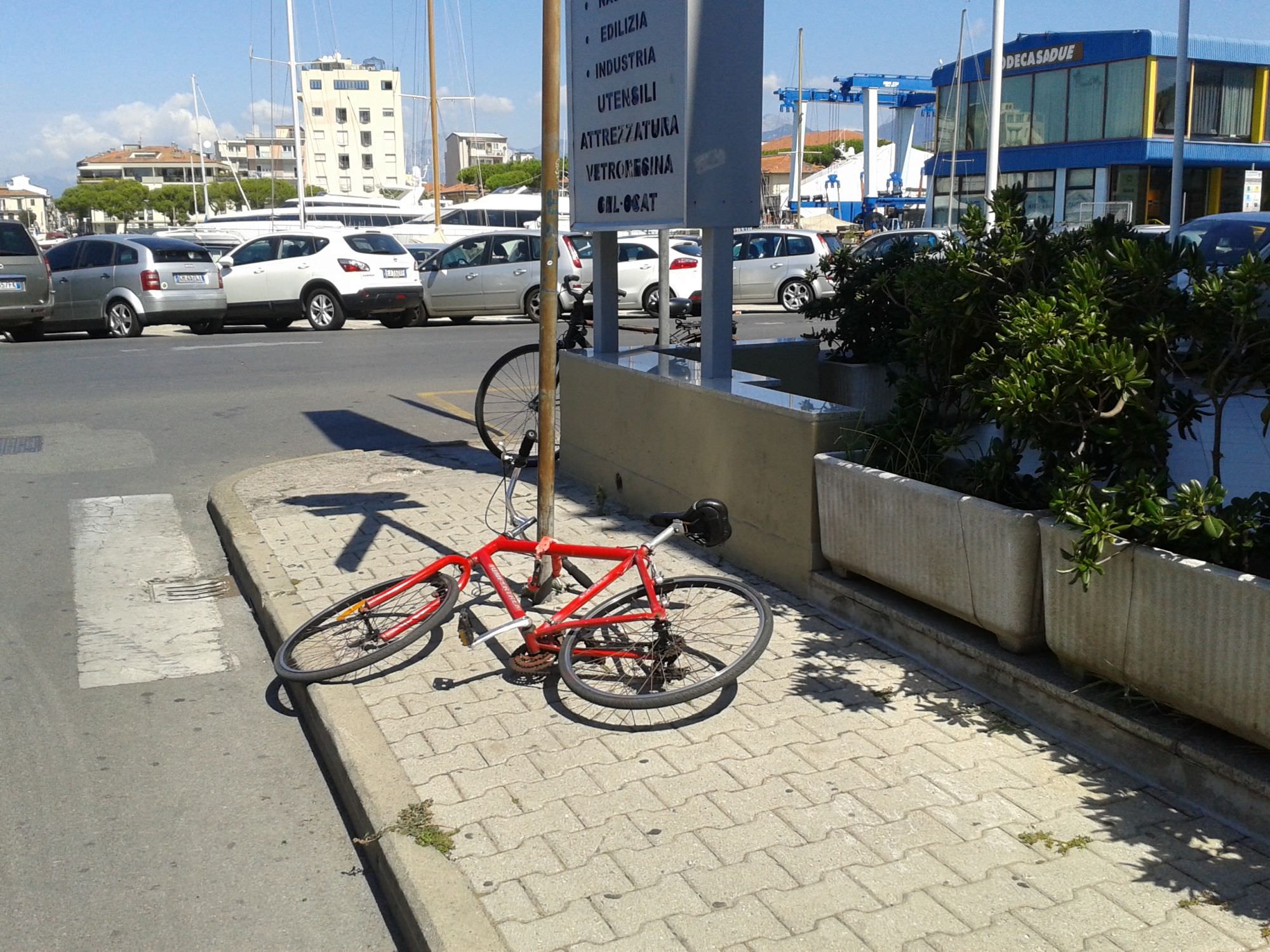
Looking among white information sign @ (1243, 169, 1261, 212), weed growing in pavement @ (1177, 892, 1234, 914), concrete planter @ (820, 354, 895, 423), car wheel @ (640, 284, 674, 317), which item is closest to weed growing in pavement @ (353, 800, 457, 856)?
weed growing in pavement @ (1177, 892, 1234, 914)

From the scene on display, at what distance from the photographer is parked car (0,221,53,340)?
18016 millimetres

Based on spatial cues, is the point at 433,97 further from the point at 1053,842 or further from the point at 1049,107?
the point at 1053,842

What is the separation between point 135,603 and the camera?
20.9ft

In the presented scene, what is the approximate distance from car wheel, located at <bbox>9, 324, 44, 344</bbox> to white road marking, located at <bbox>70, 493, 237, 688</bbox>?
41.3 ft

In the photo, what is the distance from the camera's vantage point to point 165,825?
4.06m

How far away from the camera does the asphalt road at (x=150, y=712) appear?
11.8 ft

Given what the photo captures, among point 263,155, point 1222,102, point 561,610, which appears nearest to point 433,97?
point 1222,102

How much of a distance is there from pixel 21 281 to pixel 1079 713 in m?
17.9

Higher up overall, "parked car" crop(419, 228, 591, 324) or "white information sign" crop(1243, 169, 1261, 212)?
"white information sign" crop(1243, 169, 1261, 212)

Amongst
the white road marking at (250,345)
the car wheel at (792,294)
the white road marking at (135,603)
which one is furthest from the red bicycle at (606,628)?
the car wheel at (792,294)

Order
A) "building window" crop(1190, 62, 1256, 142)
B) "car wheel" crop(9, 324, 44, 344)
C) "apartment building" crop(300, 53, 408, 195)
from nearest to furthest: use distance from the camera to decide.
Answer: "car wheel" crop(9, 324, 44, 344) → "building window" crop(1190, 62, 1256, 142) → "apartment building" crop(300, 53, 408, 195)

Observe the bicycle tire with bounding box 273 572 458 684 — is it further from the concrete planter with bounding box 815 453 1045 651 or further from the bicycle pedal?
the concrete planter with bounding box 815 453 1045 651

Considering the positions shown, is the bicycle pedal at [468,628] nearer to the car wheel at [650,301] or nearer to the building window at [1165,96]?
the car wheel at [650,301]

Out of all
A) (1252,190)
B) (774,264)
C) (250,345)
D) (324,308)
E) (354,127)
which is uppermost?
(354,127)
